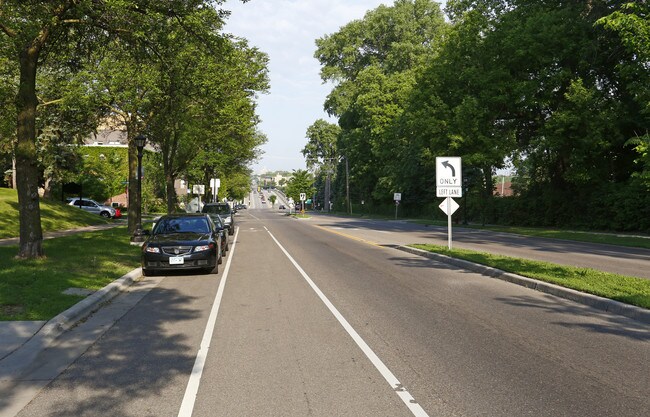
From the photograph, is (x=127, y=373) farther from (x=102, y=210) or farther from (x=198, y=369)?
(x=102, y=210)

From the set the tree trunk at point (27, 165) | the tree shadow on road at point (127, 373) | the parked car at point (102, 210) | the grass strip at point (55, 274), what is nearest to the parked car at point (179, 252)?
the grass strip at point (55, 274)

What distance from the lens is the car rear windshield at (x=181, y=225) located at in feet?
46.4

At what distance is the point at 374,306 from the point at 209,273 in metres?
5.77

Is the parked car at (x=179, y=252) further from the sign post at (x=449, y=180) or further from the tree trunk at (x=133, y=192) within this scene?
the tree trunk at (x=133, y=192)

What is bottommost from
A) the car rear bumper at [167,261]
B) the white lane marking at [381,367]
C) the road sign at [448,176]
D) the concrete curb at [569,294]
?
the white lane marking at [381,367]

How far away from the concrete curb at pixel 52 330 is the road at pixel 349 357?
0.59 feet

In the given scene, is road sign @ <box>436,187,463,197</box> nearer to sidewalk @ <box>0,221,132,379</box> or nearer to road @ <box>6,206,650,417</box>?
road @ <box>6,206,650,417</box>

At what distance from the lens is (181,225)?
14523 mm

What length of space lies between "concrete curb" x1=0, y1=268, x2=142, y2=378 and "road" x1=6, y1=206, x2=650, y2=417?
180 mm

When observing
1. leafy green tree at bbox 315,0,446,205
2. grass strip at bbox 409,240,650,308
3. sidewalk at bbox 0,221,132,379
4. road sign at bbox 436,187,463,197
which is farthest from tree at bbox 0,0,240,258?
leafy green tree at bbox 315,0,446,205

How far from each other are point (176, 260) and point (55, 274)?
2.50 metres

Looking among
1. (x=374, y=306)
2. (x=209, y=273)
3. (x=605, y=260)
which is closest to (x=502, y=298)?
(x=374, y=306)

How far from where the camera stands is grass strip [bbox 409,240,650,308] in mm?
8979

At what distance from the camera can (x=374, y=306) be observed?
8992 mm
